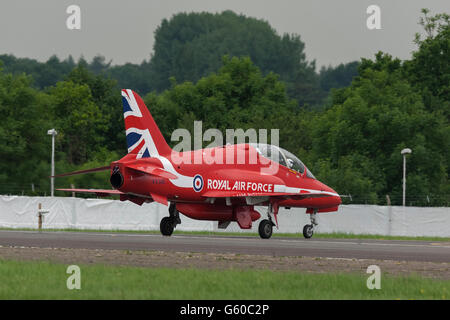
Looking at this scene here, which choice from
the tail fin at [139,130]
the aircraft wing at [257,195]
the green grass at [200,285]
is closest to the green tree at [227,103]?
the aircraft wing at [257,195]

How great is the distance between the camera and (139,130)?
2888 cm

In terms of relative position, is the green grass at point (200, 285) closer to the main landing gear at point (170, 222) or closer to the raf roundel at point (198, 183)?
the raf roundel at point (198, 183)

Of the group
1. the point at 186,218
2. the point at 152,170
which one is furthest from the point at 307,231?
the point at 186,218

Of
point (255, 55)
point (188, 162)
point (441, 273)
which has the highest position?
point (255, 55)

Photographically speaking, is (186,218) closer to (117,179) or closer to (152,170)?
(152,170)

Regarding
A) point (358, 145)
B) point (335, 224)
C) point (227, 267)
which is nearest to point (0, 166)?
point (358, 145)

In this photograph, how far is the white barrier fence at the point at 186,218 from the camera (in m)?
40.1

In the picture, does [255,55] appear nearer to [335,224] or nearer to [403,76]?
[403,76]

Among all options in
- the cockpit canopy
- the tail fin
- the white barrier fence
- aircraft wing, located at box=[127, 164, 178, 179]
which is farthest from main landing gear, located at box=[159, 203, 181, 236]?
the white barrier fence

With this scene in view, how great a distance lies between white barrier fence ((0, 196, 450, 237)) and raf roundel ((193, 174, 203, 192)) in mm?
11478

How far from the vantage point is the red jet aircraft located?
2833 centimetres

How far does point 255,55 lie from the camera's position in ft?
648

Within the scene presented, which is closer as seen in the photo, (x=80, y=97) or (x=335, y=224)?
(x=335, y=224)

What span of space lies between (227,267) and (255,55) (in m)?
182
